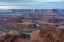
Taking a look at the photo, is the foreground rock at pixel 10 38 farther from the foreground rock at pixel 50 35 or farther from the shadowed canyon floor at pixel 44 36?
the foreground rock at pixel 50 35

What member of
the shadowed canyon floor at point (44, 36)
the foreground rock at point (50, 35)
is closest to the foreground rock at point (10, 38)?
the shadowed canyon floor at point (44, 36)

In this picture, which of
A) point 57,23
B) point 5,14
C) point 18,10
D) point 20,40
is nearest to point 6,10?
point 5,14

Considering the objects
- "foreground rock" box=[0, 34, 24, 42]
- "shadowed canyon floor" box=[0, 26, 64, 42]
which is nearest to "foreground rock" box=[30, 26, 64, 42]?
"shadowed canyon floor" box=[0, 26, 64, 42]

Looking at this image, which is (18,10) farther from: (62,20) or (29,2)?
(62,20)

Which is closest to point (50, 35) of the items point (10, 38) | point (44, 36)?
point (44, 36)

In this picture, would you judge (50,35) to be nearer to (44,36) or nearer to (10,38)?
(44,36)

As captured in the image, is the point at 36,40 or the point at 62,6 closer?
the point at 36,40

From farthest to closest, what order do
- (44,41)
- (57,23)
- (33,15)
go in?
(33,15), (57,23), (44,41)

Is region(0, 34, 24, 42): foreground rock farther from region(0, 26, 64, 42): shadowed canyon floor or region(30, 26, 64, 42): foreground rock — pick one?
region(30, 26, 64, 42): foreground rock
